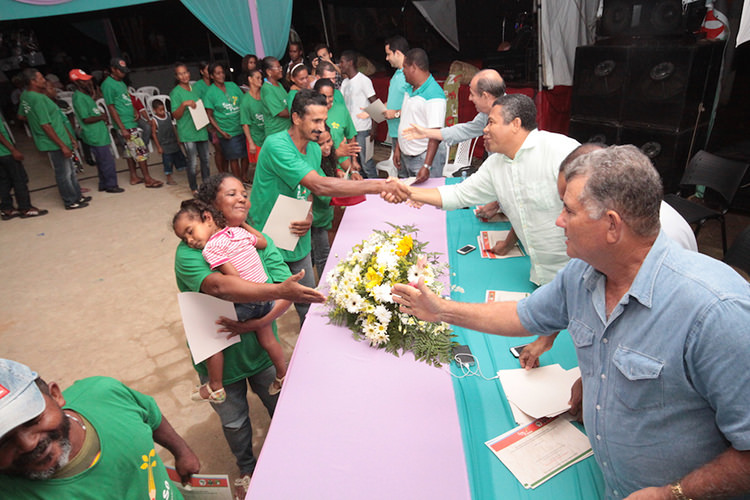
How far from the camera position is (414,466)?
4.58ft

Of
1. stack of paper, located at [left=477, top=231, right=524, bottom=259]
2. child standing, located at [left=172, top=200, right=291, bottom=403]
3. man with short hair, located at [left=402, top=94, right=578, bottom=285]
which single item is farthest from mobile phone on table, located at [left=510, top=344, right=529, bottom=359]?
child standing, located at [left=172, top=200, right=291, bottom=403]

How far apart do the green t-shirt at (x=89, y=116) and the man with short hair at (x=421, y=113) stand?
4.49 m

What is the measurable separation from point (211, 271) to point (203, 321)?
21 centimetres

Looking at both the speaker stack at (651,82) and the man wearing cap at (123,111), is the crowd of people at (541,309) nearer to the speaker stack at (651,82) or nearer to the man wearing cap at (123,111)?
the speaker stack at (651,82)

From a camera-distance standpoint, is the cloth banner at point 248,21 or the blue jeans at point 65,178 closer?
the blue jeans at point 65,178

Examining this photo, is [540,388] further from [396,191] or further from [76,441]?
[396,191]

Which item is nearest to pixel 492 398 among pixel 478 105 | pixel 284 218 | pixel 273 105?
pixel 284 218

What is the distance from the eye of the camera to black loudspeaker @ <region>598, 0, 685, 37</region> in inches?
174

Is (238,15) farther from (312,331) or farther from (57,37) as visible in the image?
(57,37)

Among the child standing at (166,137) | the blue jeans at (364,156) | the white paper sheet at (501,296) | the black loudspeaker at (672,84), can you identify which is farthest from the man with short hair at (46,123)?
the black loudspeaker at (672,84)

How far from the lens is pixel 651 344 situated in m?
1.04

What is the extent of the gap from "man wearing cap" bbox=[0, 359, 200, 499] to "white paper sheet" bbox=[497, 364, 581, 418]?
48.0 inches

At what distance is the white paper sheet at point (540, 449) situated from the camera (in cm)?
134

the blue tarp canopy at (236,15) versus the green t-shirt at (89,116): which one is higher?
the blue tarp canopy at (236,15)
